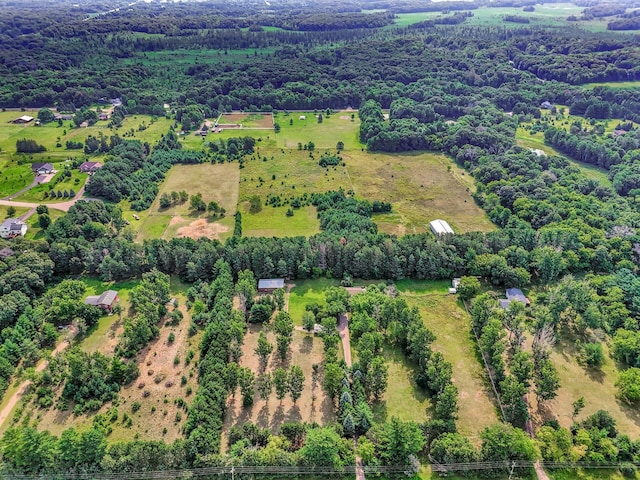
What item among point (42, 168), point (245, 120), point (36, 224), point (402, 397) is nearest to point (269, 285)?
point (402, 397)

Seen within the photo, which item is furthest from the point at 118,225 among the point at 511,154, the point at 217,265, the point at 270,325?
the point at 511,154

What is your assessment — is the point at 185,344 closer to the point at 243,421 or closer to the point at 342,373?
the point at 243,421

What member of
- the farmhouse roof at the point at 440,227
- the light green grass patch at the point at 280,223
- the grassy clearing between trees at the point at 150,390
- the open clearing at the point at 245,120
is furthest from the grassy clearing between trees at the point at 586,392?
the open clearing at the point at 245,120

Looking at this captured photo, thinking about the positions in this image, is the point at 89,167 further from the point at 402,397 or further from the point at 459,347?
the point at 459,347

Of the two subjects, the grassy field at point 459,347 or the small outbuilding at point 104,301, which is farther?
the small outbuilding at point 104,301

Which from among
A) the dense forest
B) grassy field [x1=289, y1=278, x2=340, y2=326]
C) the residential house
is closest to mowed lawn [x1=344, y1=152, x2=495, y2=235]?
the dense forest

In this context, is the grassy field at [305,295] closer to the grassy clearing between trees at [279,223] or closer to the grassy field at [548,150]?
the grassy clearing between trees at [279,223]
